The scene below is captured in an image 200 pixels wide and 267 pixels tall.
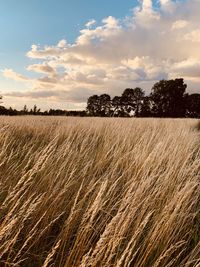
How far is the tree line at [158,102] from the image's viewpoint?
184 feet

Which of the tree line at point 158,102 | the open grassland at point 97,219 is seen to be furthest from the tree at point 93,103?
the open grassland at point 97,219

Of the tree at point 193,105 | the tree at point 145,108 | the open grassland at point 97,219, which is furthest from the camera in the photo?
the tree at point 193,105

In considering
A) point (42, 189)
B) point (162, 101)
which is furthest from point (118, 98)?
point (42, 189)

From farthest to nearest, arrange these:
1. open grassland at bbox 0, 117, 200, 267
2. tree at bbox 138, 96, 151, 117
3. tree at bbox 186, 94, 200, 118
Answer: tree at bbox 186, 94, 200, 118 → tree at bbox 138, 96, 151, 117 → open grassland at bbox 0, 117, 200, 267

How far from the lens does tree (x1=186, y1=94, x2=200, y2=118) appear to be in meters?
57.3

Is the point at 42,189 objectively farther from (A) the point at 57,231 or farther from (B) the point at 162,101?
(B) the point at 162,101

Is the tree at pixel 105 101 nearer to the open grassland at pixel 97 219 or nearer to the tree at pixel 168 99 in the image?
the tree at pixel 168 99

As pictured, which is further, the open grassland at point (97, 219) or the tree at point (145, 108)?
the tree at point (145, 108)

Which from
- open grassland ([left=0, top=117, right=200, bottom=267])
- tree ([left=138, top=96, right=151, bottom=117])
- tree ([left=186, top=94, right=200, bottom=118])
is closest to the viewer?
open grassland ([left=0, top=117, right=200, bottom=267])

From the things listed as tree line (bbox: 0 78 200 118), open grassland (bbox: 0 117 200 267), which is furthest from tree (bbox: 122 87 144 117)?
open grassland (bbox: 0 117 200 267)

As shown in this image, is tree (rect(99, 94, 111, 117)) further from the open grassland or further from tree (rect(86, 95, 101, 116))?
the open grassland

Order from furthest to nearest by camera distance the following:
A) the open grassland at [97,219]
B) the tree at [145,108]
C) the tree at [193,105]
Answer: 1. the tree at [193,105]
2. the tree at [145,108]
3. the open grassland at [97,219]

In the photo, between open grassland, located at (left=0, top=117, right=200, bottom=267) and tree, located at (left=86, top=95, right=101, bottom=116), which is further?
tree, located at (left=86, top=95, right=101, bottom=116)

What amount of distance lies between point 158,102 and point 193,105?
6.83 m
